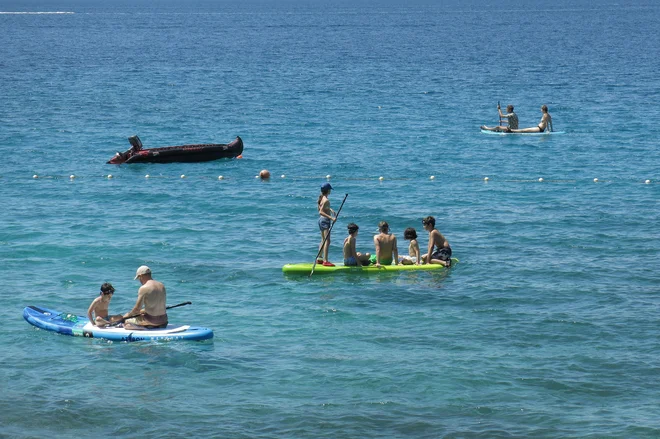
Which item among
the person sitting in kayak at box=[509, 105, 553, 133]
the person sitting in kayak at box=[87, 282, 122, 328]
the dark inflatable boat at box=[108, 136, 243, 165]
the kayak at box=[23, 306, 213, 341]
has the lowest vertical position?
the kayak at box=[23, 306, 213, 341]

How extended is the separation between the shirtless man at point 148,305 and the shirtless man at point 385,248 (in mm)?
6752

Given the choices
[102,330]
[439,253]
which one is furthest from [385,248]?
[102,330]

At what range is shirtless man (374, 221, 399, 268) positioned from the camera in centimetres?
2597

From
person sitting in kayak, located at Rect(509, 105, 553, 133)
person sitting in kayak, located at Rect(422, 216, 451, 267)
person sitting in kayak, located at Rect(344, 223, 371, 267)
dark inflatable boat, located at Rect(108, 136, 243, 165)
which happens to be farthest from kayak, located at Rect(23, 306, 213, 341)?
person sitting in kayak, located at Rect(509, 105, 553, 133)

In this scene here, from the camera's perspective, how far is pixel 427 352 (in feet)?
69.8

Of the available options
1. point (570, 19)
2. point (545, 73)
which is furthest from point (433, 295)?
point (570, 19)

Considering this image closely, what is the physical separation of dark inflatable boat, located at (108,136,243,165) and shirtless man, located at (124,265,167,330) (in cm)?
2224

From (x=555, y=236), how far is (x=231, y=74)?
191 ft

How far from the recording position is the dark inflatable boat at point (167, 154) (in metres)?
43.0

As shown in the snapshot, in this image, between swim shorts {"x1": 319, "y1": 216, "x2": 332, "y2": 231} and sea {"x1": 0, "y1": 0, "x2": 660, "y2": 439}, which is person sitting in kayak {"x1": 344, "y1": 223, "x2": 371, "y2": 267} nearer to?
sea {"x1": 0, "y1": 0, "x2": 660, "y2": 439}

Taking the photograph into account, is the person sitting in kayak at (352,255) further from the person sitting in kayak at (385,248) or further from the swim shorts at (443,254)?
the swim shorts at (443,254)

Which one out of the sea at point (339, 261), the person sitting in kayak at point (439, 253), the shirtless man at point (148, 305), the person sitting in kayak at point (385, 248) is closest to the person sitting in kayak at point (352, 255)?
the person sitting in kayak at point (385, 248)

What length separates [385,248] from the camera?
26141 millimetres

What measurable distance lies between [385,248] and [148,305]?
736 centimetres
